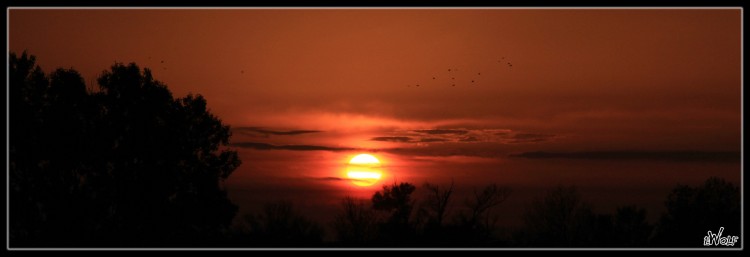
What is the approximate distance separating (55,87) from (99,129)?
2.46 meters

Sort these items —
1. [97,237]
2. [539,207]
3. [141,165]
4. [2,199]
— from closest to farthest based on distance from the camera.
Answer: [2,199], [97,237], [141,165], [539,207]

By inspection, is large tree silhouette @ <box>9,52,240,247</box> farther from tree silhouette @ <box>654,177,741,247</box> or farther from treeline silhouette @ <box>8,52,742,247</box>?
tree silhouette @ <box>654,177,741,247</box>

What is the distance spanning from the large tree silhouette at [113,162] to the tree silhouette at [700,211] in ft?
86.3

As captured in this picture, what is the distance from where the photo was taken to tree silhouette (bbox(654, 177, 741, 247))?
51031 mm

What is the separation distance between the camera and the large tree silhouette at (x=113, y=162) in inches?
1407

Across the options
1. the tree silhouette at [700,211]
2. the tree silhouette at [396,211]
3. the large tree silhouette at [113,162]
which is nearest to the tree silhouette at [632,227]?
the tree silhouette at [700,211]

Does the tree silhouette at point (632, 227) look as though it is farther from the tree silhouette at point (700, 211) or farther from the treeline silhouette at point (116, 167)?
the treeline silhouette at point (116, 167)

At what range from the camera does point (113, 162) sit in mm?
37625

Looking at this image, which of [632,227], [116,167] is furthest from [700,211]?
[116,167]

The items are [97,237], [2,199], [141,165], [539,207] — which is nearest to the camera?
[2,199]

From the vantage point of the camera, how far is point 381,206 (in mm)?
53906

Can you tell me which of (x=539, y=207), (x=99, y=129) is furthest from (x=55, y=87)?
(x=539, y=207)

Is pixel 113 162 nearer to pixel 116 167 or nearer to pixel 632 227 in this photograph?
pixel 116 167

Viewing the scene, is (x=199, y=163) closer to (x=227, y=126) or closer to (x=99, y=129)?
(x=227, y=126)
